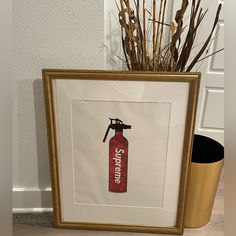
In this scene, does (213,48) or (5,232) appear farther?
(213,48)

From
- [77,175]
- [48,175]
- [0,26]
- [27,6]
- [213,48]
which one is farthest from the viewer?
[213,48]

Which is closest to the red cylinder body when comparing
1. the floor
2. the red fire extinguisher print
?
the red fire extinguisher print

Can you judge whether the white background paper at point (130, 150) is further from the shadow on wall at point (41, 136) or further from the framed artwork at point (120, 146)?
the shadow on wall at point (41, 136)

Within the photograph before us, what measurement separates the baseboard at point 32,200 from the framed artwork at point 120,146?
4.3 inches

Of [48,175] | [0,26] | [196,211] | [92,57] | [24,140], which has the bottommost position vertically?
[196,211]

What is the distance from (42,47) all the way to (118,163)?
0.48m

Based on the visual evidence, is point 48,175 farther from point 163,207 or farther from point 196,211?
point 196,211

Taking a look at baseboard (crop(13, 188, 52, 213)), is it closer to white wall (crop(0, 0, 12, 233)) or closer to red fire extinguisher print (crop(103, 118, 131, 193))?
red fire extinguisher print (crop(103, 118, 131, 193))

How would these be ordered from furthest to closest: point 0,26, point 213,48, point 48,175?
point 213,48 < point 48,175 < point 0,26

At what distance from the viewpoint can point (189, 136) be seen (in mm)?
1037

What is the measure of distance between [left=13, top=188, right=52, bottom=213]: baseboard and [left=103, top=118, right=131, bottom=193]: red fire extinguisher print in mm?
301

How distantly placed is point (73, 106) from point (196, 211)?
0.63 m

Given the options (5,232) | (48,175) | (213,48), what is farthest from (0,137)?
(213,48)

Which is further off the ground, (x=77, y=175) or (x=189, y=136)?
(x=189, y=136)
